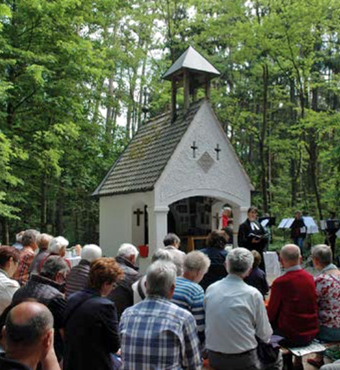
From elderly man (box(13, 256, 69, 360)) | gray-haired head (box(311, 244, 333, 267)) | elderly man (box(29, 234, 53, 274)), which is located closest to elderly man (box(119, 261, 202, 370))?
elderly man (box(13, 256, 69, 360))

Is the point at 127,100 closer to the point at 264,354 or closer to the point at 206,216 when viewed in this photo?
the point at 206,216

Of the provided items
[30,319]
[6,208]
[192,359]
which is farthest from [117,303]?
[6,208]

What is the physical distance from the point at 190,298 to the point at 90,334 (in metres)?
1.11

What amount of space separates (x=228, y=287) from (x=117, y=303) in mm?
1538

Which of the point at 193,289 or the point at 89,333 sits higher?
the point at 193,289

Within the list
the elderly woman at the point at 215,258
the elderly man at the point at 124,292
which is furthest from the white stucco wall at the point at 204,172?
the elderly man at the point at 124,292

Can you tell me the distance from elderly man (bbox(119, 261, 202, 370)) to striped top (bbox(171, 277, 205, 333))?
89cm

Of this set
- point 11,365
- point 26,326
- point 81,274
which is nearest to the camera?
point 11,365

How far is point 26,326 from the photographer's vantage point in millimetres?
1898

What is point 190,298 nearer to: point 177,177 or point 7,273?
point 7,273

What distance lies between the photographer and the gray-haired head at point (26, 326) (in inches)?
73.5

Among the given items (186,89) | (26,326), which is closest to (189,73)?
(186,89)

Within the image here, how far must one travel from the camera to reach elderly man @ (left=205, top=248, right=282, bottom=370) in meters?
3.68

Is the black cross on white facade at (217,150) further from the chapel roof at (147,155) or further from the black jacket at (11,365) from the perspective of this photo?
the black jacket at (11,365)
